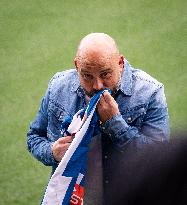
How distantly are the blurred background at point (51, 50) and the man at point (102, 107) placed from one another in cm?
153

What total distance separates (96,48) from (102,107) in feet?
1.06

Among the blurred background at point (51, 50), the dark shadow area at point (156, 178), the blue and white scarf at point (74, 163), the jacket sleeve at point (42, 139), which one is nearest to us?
the dark shadow area at point (156, 178)

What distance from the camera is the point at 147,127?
211cm

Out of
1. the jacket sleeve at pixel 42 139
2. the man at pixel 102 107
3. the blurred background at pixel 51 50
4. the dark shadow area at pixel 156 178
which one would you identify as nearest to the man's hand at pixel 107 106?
the man at pixel 102 107

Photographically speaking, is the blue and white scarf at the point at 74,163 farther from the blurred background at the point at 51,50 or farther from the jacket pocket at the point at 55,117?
the blurred background at the point at 51,50

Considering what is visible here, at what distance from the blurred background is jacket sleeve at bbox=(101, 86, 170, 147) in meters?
1.86

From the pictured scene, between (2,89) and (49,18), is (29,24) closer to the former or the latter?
(49,18)

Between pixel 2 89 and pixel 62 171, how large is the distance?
118 inches

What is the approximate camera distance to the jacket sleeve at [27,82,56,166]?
2.22 m

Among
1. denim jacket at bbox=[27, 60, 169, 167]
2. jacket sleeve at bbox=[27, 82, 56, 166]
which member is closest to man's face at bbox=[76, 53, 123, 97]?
denim jacket at bbox=[27, 60, 169, 167]

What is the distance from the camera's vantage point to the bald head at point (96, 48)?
201cm

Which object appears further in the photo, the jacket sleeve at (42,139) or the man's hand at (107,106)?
the jacket sleeve at (42,139)

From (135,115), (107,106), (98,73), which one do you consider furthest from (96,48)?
(135,115)

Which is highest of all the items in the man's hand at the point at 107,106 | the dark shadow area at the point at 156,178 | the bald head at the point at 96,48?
the bald head at the point at 96,48
